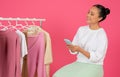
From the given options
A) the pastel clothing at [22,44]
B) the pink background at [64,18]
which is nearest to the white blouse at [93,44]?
the pastel clothing at [22,44]

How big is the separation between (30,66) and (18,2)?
115cm

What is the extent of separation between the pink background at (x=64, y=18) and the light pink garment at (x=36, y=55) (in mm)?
828

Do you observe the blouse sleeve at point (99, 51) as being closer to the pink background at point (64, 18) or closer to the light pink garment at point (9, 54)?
the light pink garment at point (9, 54)

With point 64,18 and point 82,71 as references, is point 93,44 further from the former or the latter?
point 64,18

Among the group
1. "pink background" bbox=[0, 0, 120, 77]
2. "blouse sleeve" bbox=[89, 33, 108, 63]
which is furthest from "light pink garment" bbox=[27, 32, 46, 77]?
"pink background" bbox=[0, 0, 120, 77]

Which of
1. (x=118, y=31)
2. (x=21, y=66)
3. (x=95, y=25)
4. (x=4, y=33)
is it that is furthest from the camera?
(x=118, y=31)

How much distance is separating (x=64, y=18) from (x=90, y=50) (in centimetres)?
101

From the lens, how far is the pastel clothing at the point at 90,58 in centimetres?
232

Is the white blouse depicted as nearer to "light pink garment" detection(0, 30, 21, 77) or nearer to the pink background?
"light pink garment" detection(0, 30, 21, 77)

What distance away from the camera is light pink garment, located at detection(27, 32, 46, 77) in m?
A: 2.51

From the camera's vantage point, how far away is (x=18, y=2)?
341 centimetres

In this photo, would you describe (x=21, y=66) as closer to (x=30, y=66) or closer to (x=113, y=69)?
(x=30, y=66)

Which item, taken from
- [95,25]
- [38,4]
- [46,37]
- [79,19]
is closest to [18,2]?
[38,4]

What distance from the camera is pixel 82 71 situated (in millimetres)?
2309
